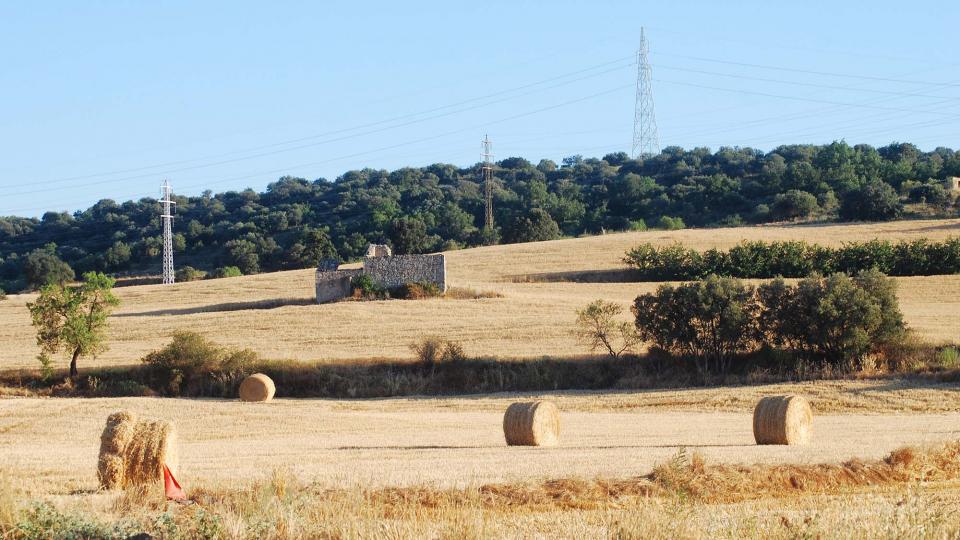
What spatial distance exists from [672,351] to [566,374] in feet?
11.6

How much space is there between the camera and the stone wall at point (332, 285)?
5553 centimetres

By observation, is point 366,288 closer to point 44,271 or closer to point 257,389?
point 257,389

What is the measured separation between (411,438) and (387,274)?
33.5m

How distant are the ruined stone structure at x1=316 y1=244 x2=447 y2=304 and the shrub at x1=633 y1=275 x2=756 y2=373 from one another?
21882 mm

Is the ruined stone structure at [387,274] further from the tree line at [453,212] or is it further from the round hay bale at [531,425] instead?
the round hay bale at [531,425]

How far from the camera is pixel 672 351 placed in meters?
35.0

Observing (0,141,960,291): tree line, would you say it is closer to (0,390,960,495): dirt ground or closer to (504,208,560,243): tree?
(504,208,560,243): tree

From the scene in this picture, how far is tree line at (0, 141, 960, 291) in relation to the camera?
8756 cm

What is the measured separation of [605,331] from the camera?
37312mm

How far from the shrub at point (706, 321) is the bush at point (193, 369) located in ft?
44.9

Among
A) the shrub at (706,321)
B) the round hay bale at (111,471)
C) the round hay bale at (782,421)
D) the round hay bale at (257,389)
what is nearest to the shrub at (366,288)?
the round hay bale at (257,389)

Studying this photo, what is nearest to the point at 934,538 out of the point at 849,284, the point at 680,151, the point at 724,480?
the point at 724,480

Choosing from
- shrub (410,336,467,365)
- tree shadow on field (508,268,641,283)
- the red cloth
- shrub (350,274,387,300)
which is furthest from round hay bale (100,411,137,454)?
tree shadow on field (508,268,641,283)

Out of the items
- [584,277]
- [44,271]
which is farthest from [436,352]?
[44,271]
